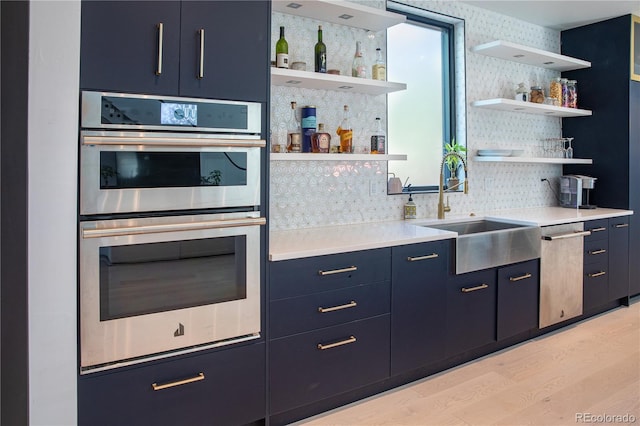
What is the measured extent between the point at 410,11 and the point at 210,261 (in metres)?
2.55

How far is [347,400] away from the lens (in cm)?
255

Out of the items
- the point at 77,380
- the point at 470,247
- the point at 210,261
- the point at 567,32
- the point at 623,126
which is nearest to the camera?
the point at 77,380

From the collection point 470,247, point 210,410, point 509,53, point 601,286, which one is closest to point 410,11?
point 509,53

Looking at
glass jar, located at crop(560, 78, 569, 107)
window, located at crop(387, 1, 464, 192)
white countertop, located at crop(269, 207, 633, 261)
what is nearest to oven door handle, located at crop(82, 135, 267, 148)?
white countertop, located at crop(269, 207, 633, 261)

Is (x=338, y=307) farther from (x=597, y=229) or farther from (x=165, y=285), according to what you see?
(x=597, y=229)

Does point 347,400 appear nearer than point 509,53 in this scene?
Yes

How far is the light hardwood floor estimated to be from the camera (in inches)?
94.4

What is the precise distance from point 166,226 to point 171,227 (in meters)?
0.02

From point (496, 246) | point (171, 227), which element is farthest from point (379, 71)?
point (171, 227)

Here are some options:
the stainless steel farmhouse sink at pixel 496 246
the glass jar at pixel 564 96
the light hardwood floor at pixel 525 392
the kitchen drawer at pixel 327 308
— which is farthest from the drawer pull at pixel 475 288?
the glass jar at pixel 564 96

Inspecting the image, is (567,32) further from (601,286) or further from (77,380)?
(77,380)

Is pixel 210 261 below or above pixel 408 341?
above

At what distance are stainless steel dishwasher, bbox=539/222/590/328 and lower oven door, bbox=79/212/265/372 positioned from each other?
2.30 metres

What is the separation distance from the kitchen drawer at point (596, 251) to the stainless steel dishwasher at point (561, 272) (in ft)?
0.37
